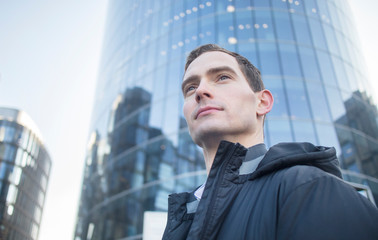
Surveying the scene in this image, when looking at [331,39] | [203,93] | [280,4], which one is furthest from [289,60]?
[203,93]

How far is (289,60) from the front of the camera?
1720 cm

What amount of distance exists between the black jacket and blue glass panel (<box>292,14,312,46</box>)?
18.2 m

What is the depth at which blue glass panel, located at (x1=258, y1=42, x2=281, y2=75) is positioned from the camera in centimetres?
1662

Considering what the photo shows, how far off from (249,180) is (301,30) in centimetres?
1899

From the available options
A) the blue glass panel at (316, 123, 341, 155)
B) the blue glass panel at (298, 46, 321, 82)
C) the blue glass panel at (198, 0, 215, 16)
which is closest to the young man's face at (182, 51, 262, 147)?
the blue glass panel at (316, 123, 341, 155)

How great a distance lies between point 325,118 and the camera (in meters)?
15.6

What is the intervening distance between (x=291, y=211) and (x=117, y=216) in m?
18.5

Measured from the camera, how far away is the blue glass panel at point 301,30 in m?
18.0

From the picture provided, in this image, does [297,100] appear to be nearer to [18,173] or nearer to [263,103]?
[263,103]

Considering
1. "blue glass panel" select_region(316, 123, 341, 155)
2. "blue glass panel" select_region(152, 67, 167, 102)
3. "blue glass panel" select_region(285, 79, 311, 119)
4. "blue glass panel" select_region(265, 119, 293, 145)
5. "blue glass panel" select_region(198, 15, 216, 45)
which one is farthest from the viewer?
"blue glass panel" select_region(152, 67, 167, 102)

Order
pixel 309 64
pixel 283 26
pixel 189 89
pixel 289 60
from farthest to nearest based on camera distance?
pixel 283 26, pixel 309 64, pixel 289 60, pixel 189 89

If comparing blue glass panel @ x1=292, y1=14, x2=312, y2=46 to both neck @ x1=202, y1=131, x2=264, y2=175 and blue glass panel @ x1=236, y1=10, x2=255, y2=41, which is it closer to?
blue glass panel @ x1=236, y1=10, x2=255, y2=41

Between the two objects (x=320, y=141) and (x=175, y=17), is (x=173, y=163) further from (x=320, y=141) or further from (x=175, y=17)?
(x=175, y=17)

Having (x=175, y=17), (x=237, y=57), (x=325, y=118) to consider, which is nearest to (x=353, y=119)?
(x=325, y=118)
